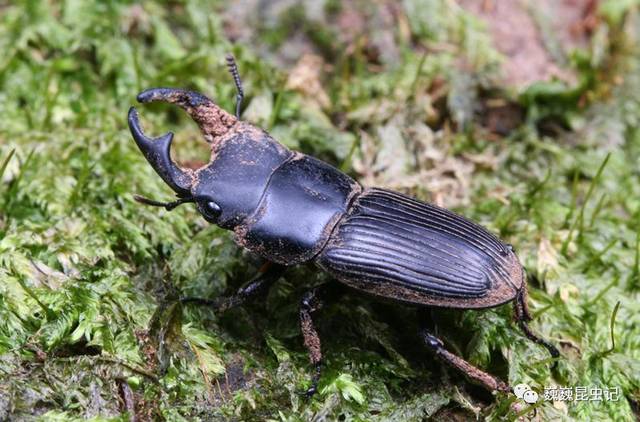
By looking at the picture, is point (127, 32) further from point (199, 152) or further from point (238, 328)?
point (238, 328)

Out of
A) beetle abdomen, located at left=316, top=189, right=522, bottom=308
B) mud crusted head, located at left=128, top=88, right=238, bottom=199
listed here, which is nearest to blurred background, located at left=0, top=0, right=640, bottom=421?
beetle abdomen, located at left=316, top=189, right=522, bottom=308

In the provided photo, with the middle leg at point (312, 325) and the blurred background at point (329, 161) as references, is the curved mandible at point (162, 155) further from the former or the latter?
the middle leg at point (312, 325)

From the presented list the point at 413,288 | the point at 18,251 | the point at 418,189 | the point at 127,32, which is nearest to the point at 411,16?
the point at 418,189

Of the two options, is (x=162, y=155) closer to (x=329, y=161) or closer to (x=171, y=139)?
(x=171, y=139)

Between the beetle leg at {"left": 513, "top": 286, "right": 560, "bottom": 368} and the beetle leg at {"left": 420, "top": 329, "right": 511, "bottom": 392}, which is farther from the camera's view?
the beetle leg at {"left": 513, "top": 286, "right": 560, "bottom": 368}

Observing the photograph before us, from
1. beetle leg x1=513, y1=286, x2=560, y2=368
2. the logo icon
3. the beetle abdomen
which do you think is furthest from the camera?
beetle leg x1=513, y1=286, x2=560, y2=368

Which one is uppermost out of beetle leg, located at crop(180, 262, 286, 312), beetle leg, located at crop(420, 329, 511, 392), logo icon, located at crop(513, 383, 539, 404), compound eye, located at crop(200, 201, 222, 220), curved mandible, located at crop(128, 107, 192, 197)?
curved mandible, located at crop(128, 107, 192, 197)

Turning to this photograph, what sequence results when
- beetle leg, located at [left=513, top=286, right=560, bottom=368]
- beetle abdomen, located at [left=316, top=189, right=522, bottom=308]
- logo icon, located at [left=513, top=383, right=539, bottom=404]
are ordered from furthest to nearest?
1. beetle leg, located at [left=513, top=286, right=560, bottom=368]
2. logo icon, located at [left=513, top=383, right=539, bottom=404]
3. beetle abdomen, located at [left=316, top=189, right=522, bottom=308]

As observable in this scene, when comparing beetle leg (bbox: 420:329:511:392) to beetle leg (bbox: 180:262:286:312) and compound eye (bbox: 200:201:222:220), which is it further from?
compound eye (bbox: 200:201:222:220)
